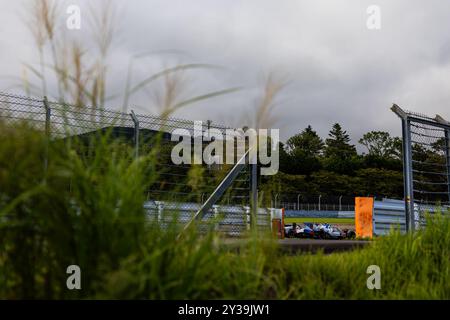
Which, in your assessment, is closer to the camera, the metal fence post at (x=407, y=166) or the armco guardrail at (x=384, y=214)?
the metal fence post at (x=407, y=166)

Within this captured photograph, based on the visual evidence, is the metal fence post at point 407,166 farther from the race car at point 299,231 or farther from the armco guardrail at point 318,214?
the armco guardrail at point 318,214

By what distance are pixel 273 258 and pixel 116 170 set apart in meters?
1.21

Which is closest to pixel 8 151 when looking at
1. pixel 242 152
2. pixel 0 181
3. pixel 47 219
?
pixel 0 181

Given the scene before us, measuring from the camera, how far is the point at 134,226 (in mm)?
2082

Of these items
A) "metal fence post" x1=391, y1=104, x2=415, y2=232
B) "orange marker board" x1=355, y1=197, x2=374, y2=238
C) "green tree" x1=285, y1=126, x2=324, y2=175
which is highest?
"green tree" x1=285, y1=126, x2=324, y2=175

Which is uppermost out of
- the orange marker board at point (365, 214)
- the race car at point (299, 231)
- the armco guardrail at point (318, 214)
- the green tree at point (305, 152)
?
the green tree at point (305, 152)

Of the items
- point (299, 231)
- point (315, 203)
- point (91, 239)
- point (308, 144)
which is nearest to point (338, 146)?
point (308, 144)

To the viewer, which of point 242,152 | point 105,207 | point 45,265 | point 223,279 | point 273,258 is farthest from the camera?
point 242,152

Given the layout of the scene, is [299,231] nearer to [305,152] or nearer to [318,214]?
[318,214]

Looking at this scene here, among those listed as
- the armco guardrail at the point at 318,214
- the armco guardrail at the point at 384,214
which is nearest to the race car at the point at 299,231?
the armco guardrail at the point at 384,214

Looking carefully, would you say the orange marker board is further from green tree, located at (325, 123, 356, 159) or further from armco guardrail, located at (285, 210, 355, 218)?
green tree, located at (325, 123, 356, 159)

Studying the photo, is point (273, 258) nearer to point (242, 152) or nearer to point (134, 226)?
point (134, 226)

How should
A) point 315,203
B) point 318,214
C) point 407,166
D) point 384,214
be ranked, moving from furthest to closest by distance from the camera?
point 315,203
point 318,214
point 384,214
point 407,166

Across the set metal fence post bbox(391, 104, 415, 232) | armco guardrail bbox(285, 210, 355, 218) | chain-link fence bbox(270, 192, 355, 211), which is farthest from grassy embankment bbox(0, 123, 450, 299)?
armco guardrail bbox(285, 210, 355, 218)
